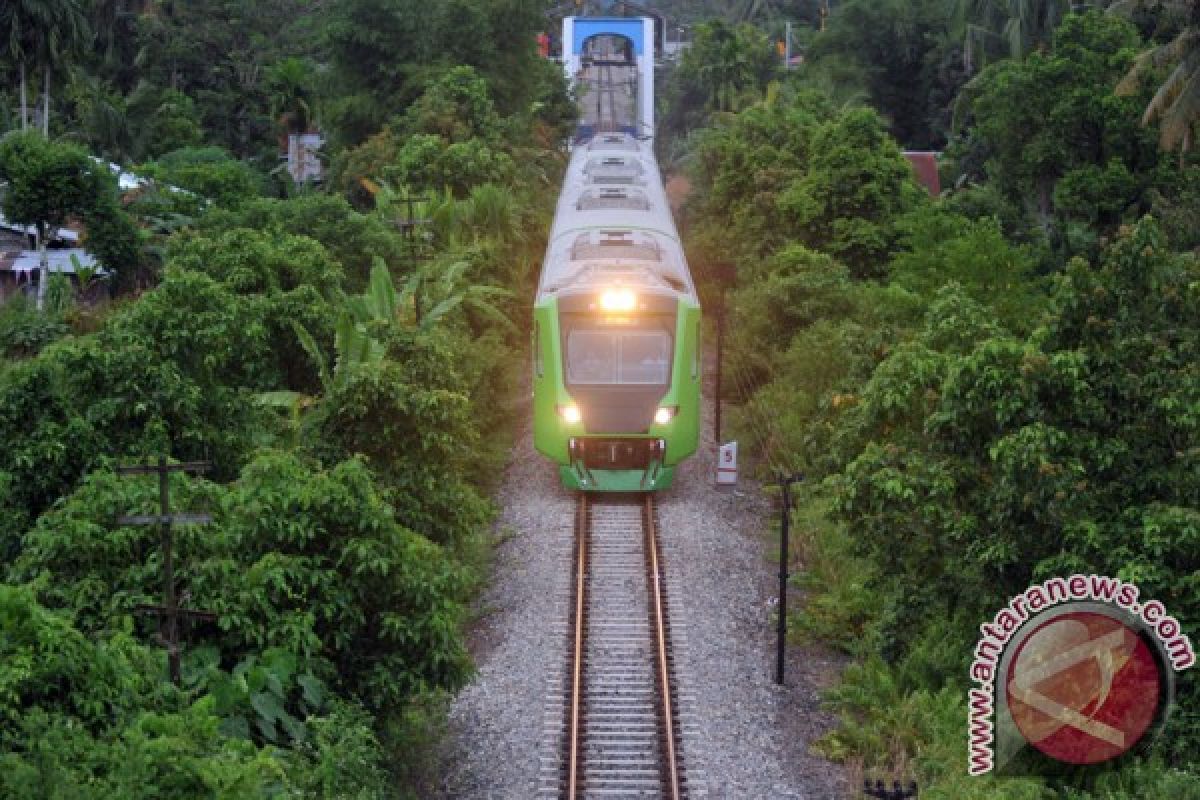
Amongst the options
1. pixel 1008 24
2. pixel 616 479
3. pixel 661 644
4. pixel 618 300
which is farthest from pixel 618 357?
pixel 1008 24

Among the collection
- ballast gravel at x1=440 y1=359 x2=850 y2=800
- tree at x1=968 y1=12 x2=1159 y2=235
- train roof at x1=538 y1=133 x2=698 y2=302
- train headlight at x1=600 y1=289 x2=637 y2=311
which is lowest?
ballast gravel at x1=440 y1=359 x2=850 y2=800

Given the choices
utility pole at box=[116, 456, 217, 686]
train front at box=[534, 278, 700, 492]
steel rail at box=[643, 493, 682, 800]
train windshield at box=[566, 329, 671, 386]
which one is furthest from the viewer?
train windshield at box=[566, 329, 671, 386]

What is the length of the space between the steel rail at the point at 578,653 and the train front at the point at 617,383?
712mm

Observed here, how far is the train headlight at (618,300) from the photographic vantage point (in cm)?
2098

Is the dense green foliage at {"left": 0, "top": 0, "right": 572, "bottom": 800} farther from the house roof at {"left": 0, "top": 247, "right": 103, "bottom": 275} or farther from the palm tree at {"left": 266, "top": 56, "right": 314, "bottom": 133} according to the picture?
the palm tree at {"left": 266, "top": 56, "right": 314, "bottom": 133}

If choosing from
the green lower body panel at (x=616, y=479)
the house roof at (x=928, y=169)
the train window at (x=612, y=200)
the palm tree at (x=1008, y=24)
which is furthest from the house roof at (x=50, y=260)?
the palm tree at (x=1008, y=24)

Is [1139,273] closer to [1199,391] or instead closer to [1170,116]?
[1199,391]

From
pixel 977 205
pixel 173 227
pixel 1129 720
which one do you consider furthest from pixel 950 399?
pixel 173 227

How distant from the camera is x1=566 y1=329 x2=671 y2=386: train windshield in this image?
20.9m

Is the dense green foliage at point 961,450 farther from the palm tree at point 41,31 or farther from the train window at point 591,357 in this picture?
the palm tree at point 41,31

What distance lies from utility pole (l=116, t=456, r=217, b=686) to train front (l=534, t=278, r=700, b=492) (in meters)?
9.26

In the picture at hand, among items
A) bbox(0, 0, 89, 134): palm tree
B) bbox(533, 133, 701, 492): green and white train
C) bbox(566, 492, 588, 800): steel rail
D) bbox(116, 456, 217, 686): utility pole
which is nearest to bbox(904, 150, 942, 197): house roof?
bbox(0, 0, 89, 134): palm tree

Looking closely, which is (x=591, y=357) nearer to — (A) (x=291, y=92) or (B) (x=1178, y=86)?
(B) (x=1178, y=86)

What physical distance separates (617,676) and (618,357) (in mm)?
5801
